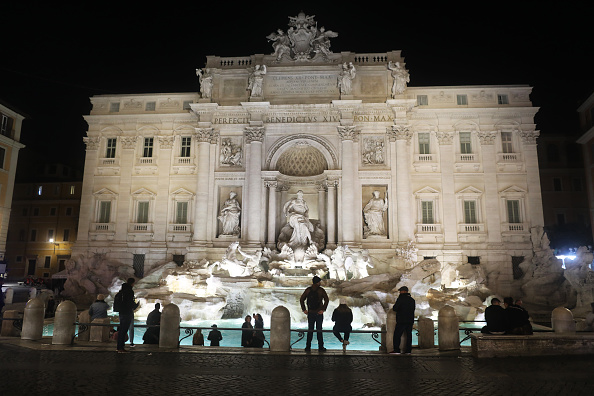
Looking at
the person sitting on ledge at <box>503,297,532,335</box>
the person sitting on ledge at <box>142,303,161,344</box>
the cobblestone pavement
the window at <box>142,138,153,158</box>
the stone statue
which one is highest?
the window at <box>142,138,153,158</box>

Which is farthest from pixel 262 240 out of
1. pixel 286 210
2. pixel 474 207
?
pixel 474 207

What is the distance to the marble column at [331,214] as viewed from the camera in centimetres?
2588

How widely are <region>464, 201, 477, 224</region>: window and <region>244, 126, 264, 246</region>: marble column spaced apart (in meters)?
13.2

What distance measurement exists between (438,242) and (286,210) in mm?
9816

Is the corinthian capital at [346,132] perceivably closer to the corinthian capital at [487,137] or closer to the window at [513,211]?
the corinthian capital at [487,137]

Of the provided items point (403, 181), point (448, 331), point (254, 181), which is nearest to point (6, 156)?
point (254, 181)

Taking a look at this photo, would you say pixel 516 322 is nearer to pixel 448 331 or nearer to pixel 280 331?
pixel 448 331

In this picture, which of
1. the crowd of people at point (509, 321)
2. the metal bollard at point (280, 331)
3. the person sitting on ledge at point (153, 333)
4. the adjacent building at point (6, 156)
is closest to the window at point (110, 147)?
the adjacent building at point (6, 156)

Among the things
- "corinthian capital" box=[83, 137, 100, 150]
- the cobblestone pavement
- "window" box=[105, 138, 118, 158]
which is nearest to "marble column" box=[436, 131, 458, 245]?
the cobblestone pavement

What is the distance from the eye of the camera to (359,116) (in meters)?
27.2

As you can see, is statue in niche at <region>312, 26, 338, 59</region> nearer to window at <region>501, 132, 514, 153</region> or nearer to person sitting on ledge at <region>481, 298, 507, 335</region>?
window at <region>501, 132, 514, 153</region>

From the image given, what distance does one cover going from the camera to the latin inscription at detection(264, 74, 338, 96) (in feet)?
90.3

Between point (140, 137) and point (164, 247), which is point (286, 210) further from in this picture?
point (140, 137)

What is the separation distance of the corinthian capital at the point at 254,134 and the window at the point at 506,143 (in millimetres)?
15855
